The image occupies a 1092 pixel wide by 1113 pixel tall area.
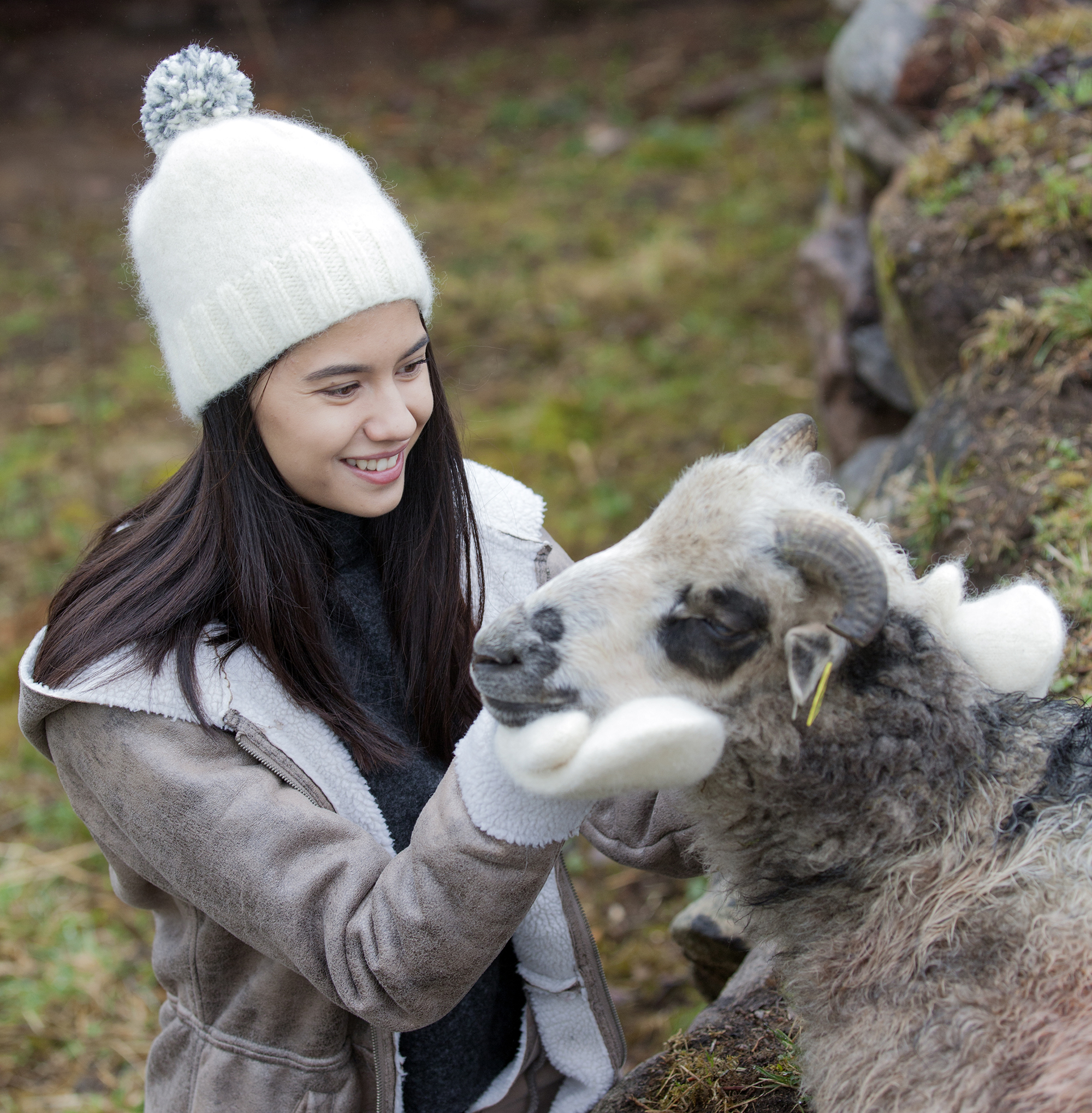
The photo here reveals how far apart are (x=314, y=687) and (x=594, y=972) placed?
979 mm

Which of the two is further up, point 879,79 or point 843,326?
point 879,79

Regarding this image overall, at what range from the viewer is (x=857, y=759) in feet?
6.78

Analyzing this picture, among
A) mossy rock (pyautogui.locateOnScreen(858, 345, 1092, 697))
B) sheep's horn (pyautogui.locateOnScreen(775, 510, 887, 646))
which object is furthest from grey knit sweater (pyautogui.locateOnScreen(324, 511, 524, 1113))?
mossy rock (pyautogui.locateOnScreen(858, 345, 1092, 697))

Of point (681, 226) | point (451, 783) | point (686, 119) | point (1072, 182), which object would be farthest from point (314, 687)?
point (686, 119)

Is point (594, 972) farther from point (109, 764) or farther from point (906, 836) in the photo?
point (109, 764)

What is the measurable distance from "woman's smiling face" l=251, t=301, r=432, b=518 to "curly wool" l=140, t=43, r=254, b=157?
511 mm

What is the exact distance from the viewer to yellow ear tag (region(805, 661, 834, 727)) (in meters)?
1.94

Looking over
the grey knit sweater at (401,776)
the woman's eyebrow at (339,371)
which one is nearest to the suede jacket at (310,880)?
the grey knit sweater at (401,776)

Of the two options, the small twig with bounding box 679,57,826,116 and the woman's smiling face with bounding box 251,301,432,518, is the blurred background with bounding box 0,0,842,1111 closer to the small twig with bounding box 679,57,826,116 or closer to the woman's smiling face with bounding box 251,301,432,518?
the small twig with bounding box 679,57,826,116

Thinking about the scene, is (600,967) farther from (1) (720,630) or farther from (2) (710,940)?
(1) (720,630)

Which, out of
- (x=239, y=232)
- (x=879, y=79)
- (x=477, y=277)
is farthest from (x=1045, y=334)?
(x=477, y=277)

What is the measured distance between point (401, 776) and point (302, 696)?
0.33m

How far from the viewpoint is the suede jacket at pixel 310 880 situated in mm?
1957

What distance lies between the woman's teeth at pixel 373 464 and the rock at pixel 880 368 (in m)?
3.73
